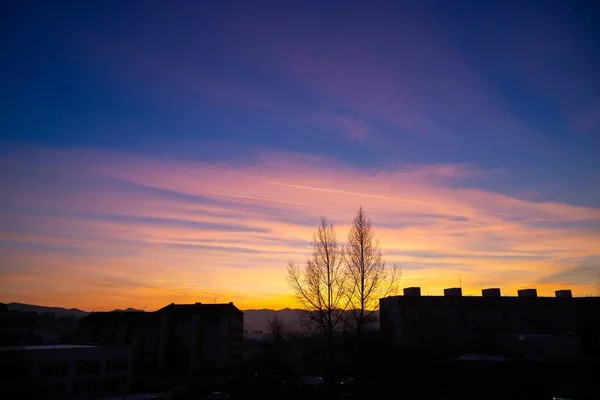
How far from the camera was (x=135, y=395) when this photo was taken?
Answer: 42000mm

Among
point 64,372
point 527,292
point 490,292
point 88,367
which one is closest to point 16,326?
point 88,367

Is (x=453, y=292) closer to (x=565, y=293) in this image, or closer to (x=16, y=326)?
(x=565, y=293)

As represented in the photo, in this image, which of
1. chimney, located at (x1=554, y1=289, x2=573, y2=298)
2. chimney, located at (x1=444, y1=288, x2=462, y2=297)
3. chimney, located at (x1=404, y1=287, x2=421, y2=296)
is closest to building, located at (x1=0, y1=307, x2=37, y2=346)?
chimney, located at (x1=404, y1=287, x2=421, y2=296)

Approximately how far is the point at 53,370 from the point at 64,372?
1.18 meters

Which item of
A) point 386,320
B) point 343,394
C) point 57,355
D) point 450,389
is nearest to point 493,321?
point 386,320

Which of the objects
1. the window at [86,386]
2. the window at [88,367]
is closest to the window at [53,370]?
the window at [88,367]

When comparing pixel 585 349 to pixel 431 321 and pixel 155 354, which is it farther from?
pixel 155 354

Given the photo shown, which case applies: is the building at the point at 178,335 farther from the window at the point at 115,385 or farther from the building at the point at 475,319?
the building at the point at 475,319

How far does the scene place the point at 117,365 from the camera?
144ft

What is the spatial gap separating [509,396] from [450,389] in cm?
496

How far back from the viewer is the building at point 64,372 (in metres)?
35.0

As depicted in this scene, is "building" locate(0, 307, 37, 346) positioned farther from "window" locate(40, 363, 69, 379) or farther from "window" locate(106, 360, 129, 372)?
"window" locate(40, 363, 69, 379)

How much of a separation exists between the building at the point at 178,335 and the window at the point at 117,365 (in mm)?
17052

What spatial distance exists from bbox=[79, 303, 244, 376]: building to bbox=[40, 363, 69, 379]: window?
24171 millimetres
